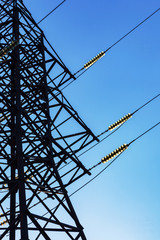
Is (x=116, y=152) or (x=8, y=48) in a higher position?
(x=8, y=48)

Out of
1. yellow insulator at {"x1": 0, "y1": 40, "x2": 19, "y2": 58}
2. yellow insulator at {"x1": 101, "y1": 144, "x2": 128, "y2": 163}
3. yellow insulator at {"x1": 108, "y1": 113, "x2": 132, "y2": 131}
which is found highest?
yellow insulator at {"x1": 0, "y1": 40, "x2": 19, "y2": 58}

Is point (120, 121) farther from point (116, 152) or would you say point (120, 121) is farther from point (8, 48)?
point (8, 48)

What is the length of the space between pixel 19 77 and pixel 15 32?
308 cm

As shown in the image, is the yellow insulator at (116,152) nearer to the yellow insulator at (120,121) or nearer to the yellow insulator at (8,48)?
the yellow insulator at (120,121)

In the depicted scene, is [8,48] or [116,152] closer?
[116,152]

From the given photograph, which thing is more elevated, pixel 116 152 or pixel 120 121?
pixel 120 121

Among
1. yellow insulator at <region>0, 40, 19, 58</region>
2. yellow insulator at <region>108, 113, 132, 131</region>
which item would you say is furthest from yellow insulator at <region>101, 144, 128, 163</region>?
yellow insulator at <region>0, 40, 19, 58</region>

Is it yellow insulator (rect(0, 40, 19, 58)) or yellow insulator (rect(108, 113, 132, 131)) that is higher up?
yellow insulator (rect(0, 40, 19, 58))

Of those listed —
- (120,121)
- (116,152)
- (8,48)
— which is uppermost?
(8,48)

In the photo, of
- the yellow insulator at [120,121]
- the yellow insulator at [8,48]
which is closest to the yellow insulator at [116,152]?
the yellow insulator at [120,121]

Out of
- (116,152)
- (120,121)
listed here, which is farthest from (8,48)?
(116,152)

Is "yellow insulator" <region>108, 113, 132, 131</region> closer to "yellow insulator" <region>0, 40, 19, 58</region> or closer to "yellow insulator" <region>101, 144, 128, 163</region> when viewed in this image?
"yellow insulator" <region>101, 144, 128, 163</region>

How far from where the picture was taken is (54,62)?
11.3 meters

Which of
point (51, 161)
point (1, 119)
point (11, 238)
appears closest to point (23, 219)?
point (11, 238)
